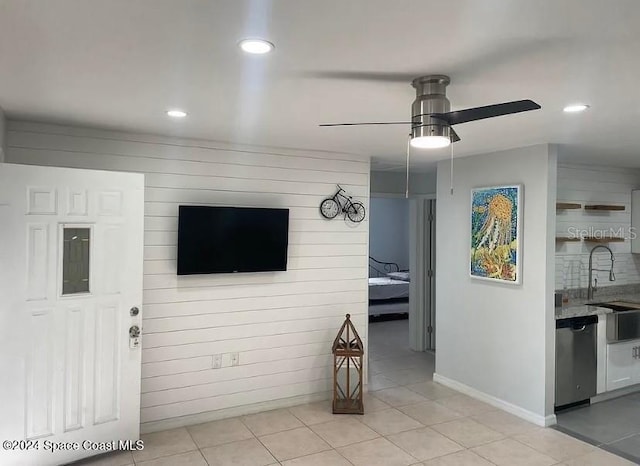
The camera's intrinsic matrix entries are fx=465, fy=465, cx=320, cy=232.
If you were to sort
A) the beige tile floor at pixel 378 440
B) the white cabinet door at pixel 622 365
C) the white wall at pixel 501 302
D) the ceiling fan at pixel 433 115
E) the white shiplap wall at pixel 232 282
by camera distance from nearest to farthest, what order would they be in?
the ceiling fan at pixel 433 115 < the beige tile floor at pixel 378 440 < the white shiplap wall at pixel 232 282 < the white wall at pixel 501 302 < the white cabinet door at pixel 622 365

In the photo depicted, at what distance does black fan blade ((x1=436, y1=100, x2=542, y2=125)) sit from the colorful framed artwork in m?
2.38

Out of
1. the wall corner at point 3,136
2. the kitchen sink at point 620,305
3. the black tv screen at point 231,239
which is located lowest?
the kitchen sink at point 620,305

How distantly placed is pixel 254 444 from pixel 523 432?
2241 mm

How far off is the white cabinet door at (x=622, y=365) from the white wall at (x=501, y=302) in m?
1.12

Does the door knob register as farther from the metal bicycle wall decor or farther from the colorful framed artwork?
the colorful framed artwork

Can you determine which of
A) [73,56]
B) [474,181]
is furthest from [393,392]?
[73,56]

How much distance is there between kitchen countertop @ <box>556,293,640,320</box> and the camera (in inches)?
173

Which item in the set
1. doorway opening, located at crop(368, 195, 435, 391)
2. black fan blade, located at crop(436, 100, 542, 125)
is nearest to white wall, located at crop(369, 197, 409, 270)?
doorway opening, located at crop(368, 195, 435, 391)

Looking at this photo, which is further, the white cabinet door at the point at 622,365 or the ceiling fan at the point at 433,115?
the white cabinet door at the point at 622,365

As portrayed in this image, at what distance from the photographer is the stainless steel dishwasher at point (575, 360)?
431 cm

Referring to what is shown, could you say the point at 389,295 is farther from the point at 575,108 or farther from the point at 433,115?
the point at 433,115

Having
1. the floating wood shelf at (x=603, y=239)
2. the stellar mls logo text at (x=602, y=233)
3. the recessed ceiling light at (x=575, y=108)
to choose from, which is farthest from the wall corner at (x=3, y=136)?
the floating wood shelf at (x=603, y=239)

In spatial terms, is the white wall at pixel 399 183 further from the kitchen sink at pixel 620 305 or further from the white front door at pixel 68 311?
the white front door at pixel 68 311

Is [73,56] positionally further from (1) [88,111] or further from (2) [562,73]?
(2) [562,73]
